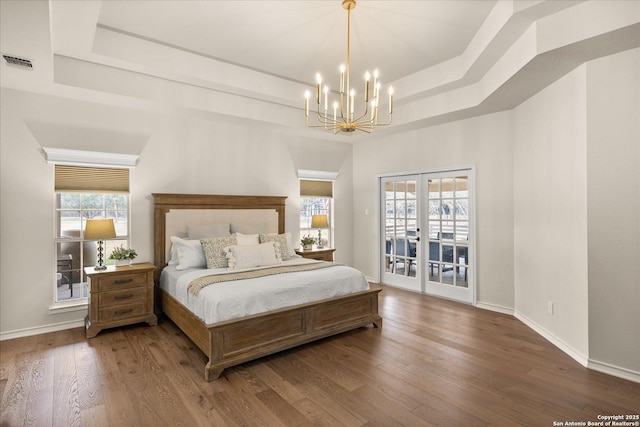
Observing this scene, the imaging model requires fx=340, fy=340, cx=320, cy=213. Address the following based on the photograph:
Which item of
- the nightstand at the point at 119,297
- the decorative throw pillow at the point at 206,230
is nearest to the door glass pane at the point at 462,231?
the decorative throw pillow at the point at 206,230

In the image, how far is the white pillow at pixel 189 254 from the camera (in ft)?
13.0

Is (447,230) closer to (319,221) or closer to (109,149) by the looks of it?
(319,221)

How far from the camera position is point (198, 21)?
10.4 feet

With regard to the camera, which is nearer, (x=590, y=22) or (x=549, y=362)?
(x=590, y=22)

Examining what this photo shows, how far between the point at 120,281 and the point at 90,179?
1.24 m

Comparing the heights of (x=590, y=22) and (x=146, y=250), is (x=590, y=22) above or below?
above

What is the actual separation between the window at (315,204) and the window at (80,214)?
2.72 meters

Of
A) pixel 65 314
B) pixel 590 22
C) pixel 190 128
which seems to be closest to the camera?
pixel 590 22

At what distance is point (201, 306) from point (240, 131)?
2894 mm

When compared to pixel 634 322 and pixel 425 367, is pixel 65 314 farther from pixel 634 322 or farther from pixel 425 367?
pixel 634 322

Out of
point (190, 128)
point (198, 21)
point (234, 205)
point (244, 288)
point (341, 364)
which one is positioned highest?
point (198, 21)

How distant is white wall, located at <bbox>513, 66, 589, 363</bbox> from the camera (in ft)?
9.72

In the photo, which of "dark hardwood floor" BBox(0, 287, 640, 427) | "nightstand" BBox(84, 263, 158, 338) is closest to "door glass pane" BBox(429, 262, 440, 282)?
"dark hardwood floor" BBox(0, 287, 640, 427)

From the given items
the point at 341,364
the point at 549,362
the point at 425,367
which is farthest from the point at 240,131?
the point at 549,362
